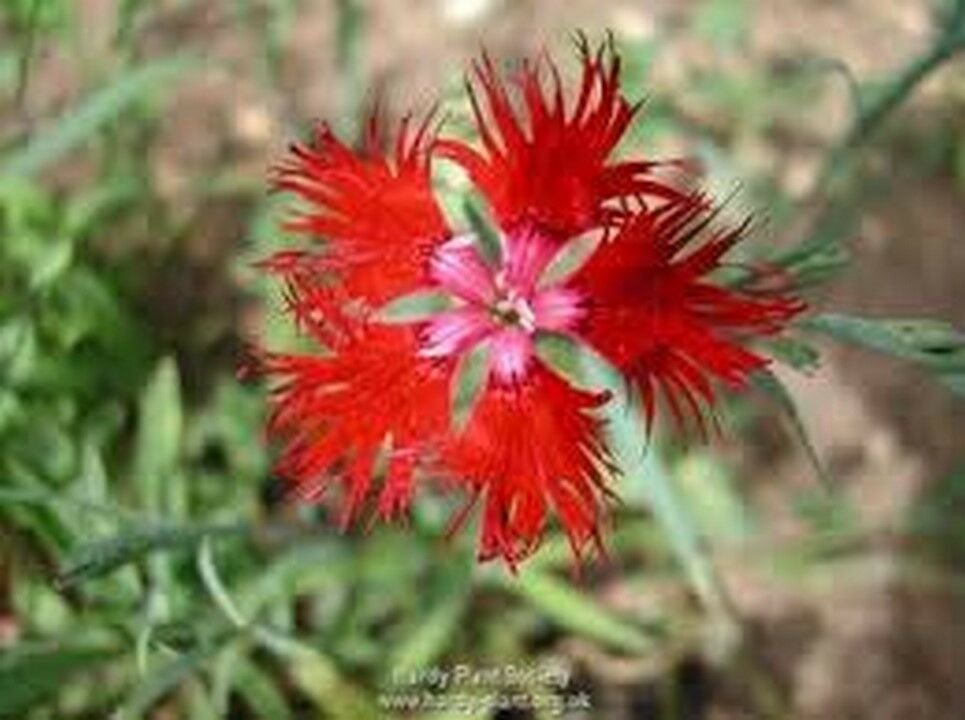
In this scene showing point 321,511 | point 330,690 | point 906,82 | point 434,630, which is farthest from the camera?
point 321,511

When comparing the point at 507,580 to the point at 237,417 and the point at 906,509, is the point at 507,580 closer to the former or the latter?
the point at 237,417

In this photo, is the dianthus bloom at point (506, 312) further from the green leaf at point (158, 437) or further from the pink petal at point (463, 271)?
the green leaf at point (158, 437)

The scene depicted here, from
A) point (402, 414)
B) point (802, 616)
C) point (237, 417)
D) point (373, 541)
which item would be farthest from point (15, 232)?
point (802, 616)

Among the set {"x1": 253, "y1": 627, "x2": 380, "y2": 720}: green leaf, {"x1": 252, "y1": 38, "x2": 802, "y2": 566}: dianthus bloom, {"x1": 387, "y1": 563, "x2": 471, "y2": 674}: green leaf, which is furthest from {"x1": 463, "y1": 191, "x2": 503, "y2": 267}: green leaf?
{"x1": 387, "y1": 563, "x2": 471, "y2": 674}: green leaf

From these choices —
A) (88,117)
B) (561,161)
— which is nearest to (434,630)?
(88,117)

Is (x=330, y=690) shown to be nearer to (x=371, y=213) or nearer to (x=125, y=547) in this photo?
(x=125, y=547)

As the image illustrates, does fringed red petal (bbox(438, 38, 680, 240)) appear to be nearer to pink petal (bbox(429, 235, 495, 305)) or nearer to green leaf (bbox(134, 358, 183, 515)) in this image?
pink petal (bbox(429, 235, 495, 305))
